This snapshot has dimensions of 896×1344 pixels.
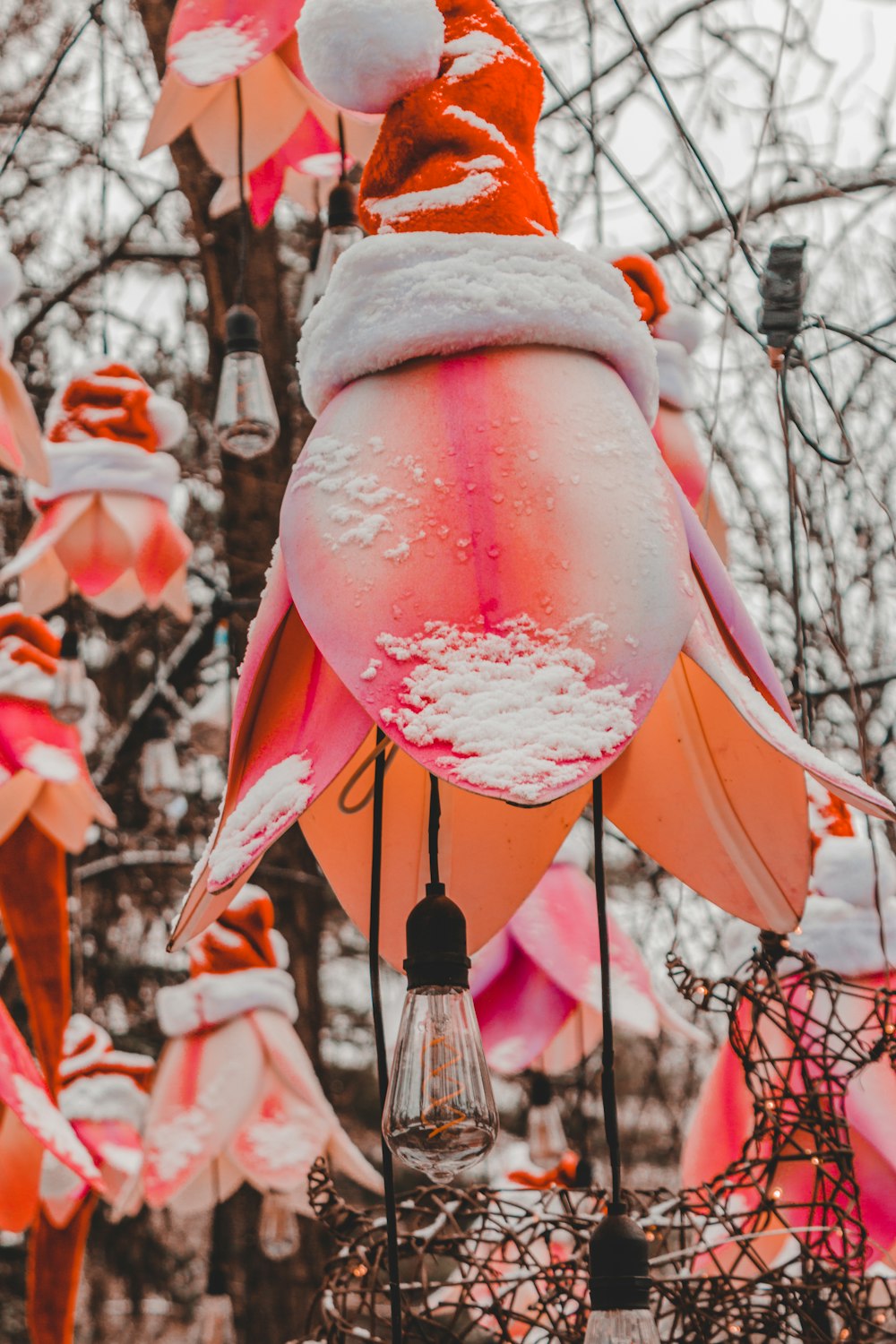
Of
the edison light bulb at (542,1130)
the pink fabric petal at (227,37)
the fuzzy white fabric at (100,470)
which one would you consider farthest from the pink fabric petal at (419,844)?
the edison light bulb at (542,1130)

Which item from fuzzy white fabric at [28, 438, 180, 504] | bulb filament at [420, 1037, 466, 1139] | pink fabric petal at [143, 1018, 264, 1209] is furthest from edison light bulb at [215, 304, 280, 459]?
bulb filament at [420, 1037, 466, 1139]

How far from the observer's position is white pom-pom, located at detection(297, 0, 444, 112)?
3.21ft

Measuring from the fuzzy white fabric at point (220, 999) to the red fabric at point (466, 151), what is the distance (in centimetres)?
158

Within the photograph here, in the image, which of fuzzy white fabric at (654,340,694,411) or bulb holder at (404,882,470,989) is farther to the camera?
fuzzy white fabric at (654,340,694,411)

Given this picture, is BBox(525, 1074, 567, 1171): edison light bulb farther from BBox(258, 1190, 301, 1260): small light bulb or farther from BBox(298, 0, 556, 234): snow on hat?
BBox(298, 0, 556, 234): snow on hat

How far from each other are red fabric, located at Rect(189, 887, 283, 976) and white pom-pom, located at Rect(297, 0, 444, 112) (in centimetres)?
162

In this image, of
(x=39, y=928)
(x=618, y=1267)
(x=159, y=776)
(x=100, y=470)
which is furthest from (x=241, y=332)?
(x=618, y=1267)

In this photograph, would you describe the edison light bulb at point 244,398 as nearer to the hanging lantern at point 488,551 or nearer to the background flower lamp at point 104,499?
the background flower lamp at point 104,499

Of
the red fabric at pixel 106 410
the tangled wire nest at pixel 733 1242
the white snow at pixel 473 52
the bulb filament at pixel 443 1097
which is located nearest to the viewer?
the bulb filament at pixel 443 1097

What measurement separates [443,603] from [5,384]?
0.95 meters

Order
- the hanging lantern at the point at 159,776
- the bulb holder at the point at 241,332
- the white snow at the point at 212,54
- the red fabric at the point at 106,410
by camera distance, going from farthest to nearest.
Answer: the hanging lantern at the point at 159,776 < the red fabric at the point at 106,410 < the bulb holder at the point at 241,332 < the white snow at the point at 212,54

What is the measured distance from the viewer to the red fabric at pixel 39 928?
92.9 inches

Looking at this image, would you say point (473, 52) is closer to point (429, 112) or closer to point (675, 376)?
point (429, 112)

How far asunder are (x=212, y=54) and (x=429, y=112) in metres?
0.98
